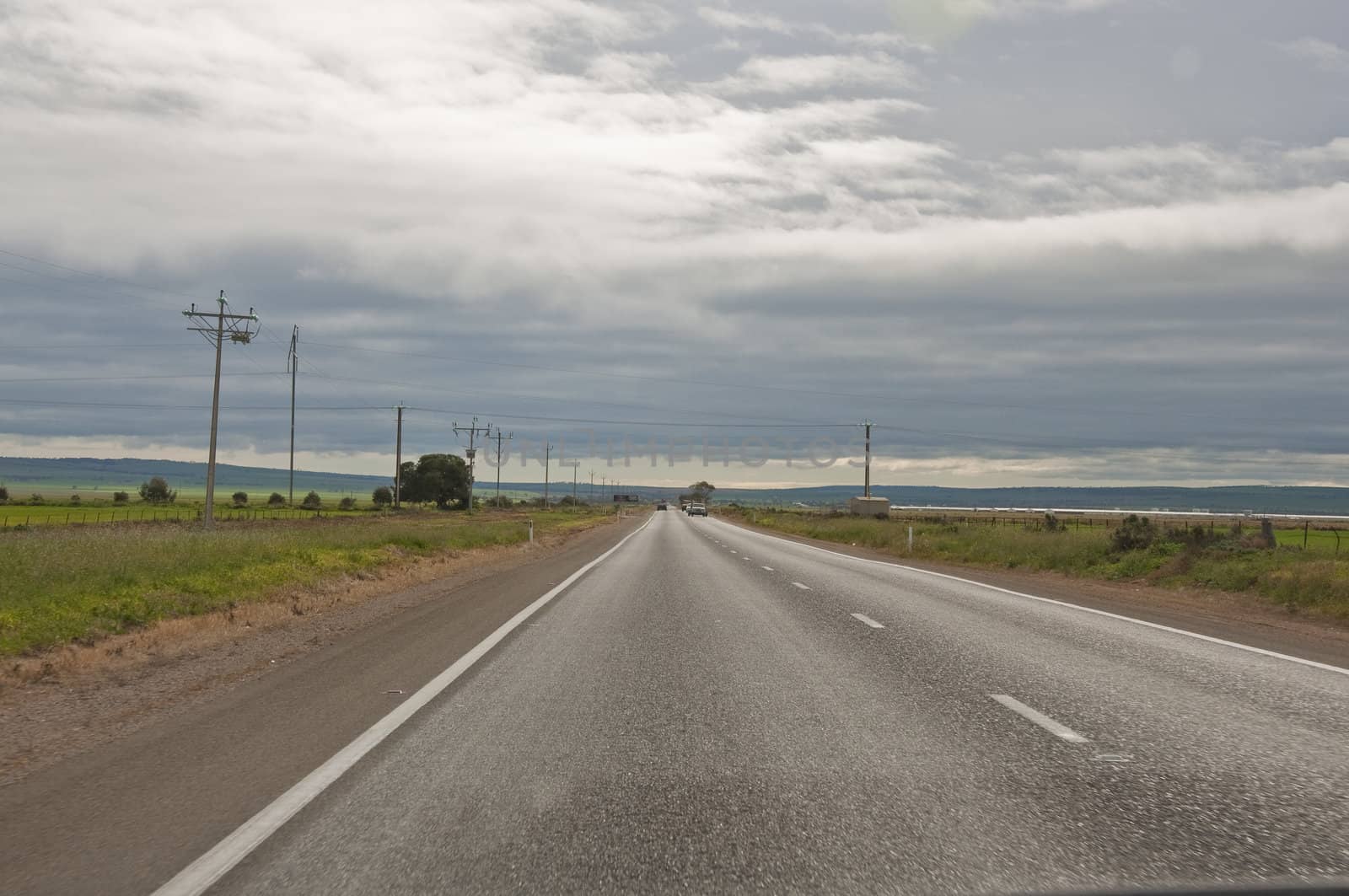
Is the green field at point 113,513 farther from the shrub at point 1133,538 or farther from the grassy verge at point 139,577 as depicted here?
the shrub at point 1133,538

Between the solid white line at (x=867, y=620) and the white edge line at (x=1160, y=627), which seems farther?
the solid white line at (x=867, y=620)

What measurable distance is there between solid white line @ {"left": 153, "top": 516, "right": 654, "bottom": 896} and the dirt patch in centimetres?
193

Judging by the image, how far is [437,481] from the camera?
15300 cm

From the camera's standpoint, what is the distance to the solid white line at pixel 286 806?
450 cm

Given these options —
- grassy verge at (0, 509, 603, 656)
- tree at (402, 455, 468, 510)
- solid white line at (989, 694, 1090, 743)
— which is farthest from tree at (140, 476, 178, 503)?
solid white line at (989, 694, 1090, 743)

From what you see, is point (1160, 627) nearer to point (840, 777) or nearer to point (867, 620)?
point (867, 620)

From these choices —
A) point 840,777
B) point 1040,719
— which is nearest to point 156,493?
point 1040,719

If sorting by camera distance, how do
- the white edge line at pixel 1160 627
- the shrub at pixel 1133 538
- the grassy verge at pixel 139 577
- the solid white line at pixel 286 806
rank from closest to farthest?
the solid white line at pixel 286 806 < the white edge line at pixel 1160 627 < the grassy verge at pixel 139 577 < the shrub at pixel 1133 538

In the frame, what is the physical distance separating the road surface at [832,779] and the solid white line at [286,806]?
0.10ft

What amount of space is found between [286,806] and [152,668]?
270 inches

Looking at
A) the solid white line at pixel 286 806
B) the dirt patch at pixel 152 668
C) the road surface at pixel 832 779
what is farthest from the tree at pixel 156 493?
the solid white line at pixel 286 806

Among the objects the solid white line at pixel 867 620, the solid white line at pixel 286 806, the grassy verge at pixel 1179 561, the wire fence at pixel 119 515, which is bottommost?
the wire fence at pixel 119 515

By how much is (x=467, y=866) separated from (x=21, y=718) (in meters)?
5.87

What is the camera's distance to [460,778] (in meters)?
6.11
